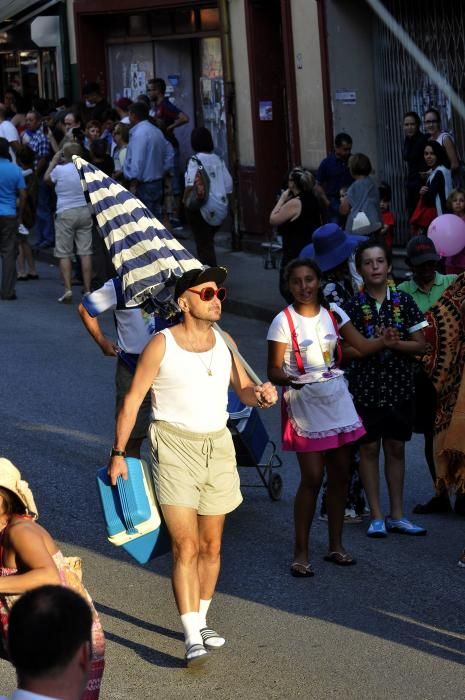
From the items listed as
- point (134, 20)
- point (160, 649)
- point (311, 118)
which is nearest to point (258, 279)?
point (311, 118)

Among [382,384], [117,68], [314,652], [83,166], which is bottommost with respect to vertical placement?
[314,652]

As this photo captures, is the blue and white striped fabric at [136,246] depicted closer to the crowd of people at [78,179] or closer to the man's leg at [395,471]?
the man's leg at [395,471]

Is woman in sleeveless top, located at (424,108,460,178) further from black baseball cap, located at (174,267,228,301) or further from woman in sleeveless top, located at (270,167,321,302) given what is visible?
black baseball cap, located at (174,267,228,301)

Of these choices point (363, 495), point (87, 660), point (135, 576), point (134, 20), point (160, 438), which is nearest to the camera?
point (87, 660)

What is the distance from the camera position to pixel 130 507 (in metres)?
6.00

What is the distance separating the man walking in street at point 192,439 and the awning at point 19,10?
1935cm

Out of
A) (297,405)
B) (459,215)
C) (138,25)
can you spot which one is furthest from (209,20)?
(297,405)

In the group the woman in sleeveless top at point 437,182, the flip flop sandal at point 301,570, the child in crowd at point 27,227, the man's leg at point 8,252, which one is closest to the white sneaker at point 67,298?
the man's leg at point 8,252

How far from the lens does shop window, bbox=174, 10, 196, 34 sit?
2156cm

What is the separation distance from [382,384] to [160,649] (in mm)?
2138

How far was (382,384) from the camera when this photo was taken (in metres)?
7.73

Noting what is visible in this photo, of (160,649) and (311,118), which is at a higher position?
(311,118)

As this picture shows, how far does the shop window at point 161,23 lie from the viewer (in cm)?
2208

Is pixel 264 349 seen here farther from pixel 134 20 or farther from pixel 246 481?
pixel 134 20
